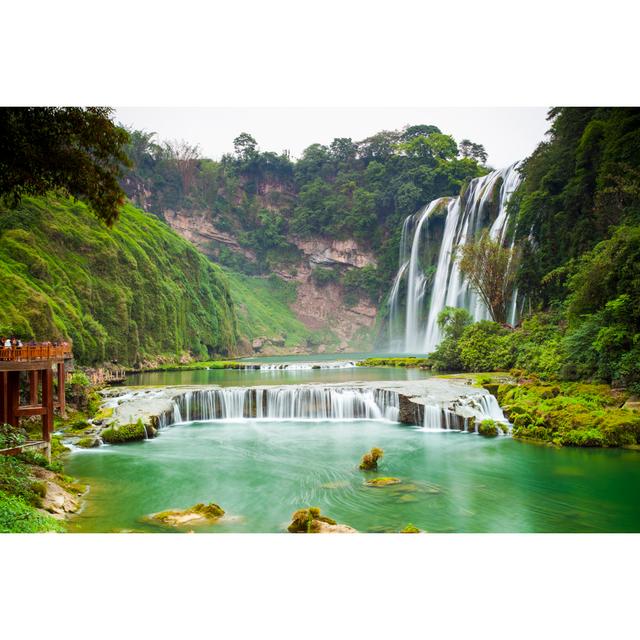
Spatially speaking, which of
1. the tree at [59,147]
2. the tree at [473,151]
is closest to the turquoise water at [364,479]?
the tree at [59,147]

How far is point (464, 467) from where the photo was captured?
23.8 ft

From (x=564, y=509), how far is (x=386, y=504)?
1.82 metres

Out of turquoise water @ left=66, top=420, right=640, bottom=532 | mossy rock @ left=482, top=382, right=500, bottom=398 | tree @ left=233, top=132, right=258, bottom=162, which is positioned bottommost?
turquoise water @ left=66, top=420, right=640, bottom=532

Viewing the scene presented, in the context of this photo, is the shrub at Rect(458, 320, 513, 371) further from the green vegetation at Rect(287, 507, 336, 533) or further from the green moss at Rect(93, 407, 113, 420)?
the green vegetation at Rect(287, 507, 336, 533)

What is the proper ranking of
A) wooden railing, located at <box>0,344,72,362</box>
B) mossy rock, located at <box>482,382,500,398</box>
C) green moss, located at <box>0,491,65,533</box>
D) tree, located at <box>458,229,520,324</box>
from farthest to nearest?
tree, located at <box>458,229,520,324</box> < mossy rock, located at <box>482,382,500,398</box> < wooden railing, located at <box>0,344,72,362</box> < green moss, located at <box>0,491,65,533</box>

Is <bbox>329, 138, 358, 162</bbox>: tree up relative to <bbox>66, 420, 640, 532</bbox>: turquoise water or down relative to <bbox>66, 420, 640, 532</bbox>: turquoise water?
up

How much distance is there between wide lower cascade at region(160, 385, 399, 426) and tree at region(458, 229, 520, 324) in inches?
291

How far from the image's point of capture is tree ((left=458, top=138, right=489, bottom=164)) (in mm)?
29009

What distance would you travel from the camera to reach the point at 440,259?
23.6m

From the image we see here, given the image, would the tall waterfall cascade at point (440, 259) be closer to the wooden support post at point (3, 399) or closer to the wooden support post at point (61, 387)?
Answer: the wooden support post at point (61, 387)

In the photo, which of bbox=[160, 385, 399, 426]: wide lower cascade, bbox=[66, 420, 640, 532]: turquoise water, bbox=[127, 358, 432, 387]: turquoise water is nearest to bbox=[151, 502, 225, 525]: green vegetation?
bbox=[66, 420, 640, 532]: turquoise water

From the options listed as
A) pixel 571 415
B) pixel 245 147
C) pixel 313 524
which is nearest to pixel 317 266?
pixel 245 147

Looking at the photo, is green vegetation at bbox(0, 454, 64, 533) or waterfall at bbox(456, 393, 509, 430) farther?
waterfall at bbox(456, 393, 509, 430)

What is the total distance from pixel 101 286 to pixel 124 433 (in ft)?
30.8
